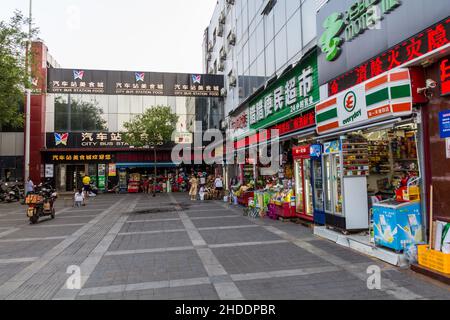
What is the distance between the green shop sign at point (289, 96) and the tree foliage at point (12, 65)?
13.2 m

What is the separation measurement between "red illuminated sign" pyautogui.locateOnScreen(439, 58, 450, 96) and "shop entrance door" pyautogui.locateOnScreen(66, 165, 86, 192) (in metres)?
29.7

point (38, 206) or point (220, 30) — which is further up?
point (220, 30)

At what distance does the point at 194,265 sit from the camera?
6.32 meters

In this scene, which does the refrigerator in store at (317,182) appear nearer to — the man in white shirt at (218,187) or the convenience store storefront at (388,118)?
the convenience store storefront at (388,118)

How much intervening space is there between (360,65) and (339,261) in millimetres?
4862

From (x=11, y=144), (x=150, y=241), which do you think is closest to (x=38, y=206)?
(x=150, y=241)

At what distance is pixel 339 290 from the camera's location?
484 centimetres

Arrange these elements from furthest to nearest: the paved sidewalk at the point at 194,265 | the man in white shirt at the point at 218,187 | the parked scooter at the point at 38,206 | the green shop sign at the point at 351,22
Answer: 1. the man in white shirt at the point at 218,187
2. the parked scooter at the point at 38,206
3. the green shop sign at the point at 351,22
4. the paved sidewalk at the point at 194,265

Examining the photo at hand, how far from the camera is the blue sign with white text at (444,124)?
5.60 metres

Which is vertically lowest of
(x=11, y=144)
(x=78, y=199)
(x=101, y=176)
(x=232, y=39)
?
(x=78, y=199)

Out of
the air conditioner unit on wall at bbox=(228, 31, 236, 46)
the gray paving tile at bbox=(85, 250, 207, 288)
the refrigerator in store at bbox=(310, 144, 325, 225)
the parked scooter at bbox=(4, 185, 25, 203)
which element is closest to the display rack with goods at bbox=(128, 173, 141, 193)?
the parked scooter at bbox=(4, 185, 25, 203)

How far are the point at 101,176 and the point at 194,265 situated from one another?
26039mm

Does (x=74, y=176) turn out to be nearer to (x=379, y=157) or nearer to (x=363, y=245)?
(x=379, y=157)

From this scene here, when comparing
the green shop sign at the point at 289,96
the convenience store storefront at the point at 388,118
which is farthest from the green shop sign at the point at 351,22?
A: the green shop sign at the point at 289,96
